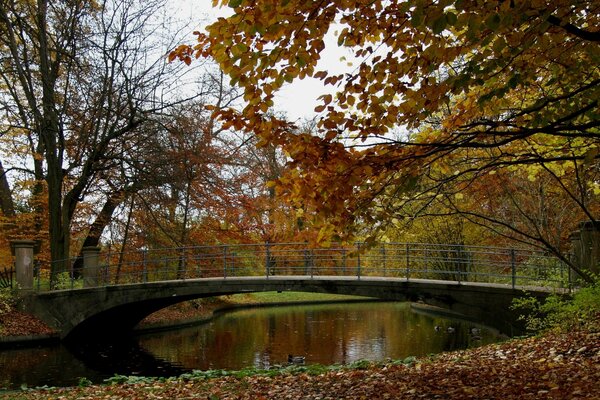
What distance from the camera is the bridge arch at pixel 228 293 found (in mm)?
11648

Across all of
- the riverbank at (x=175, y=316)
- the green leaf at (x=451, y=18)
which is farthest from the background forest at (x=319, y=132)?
the riverbank at (x=175, y=316)

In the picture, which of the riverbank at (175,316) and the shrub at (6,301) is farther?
the shrub at (6,301)

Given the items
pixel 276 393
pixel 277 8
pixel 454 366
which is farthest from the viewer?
pixel 454 366

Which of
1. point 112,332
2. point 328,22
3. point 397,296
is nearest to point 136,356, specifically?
point 112,332

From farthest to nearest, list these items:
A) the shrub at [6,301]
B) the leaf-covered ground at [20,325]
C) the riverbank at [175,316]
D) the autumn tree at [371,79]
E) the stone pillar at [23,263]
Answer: the stone pillar at [23,263]
the shrub at [6,301]
the riverbank at [175,316]
the leaf-covered ground at [20,325]
the autumn tree at [371,79]

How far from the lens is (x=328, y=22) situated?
4398 mm

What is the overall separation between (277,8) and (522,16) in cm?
157

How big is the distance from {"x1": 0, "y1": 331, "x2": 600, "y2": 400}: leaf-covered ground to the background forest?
128cm

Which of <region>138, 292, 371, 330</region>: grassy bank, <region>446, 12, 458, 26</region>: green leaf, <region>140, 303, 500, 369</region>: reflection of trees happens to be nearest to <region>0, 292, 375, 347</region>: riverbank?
<region>138, 292, 371, 330</region>: grassy bank

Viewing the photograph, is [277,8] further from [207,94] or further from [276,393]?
[207,94]

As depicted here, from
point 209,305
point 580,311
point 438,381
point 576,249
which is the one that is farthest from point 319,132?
point 209,305

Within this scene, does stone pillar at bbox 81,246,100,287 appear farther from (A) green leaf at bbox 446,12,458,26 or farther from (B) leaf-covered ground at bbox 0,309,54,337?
(A) green leaf at bbox 446,12,458,26

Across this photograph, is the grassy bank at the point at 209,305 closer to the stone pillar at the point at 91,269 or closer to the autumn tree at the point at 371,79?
the stone pillar at the point at 91,269

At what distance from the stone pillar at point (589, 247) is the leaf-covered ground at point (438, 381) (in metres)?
2.01
